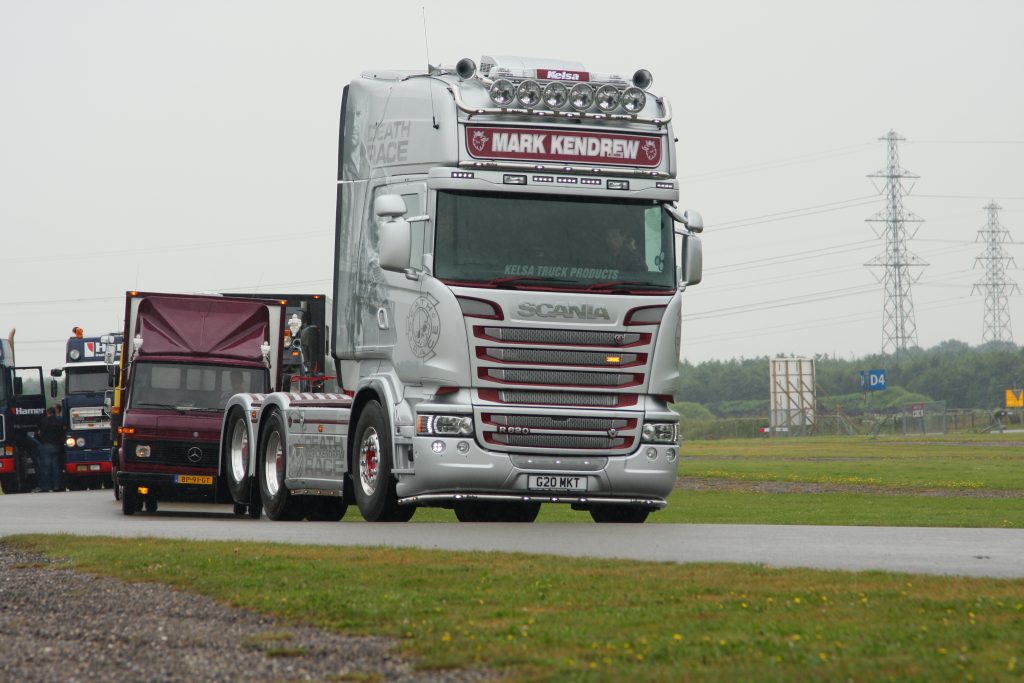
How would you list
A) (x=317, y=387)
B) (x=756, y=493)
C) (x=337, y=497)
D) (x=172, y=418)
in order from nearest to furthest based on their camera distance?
1. (x=337, y=497)
2. (x=317, y=387)
3. (x=172, y=418)
4. (x=756, y=493)

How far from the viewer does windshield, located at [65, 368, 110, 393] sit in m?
38.2

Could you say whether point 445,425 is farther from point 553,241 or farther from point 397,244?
point 553,241

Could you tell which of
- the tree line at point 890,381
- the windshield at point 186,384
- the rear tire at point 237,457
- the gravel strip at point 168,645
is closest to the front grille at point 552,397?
the rear tire at point 237,457

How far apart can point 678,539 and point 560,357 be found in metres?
2.38

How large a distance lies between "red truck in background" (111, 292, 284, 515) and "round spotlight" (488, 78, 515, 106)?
882 cm

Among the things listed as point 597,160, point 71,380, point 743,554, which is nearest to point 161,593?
point 743,554

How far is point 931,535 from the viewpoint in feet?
49.3

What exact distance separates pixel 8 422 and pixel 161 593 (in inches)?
1181

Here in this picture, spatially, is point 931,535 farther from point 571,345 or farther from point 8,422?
point 8,422

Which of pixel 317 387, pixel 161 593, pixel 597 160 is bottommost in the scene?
pixel 161 593

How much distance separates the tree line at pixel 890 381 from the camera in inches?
5049

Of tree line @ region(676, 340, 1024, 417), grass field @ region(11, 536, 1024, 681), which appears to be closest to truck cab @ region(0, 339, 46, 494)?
grass field @ region(11, 536, 1024, 681)

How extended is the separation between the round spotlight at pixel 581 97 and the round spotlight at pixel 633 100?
1.18 ft

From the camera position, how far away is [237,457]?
2052cm
